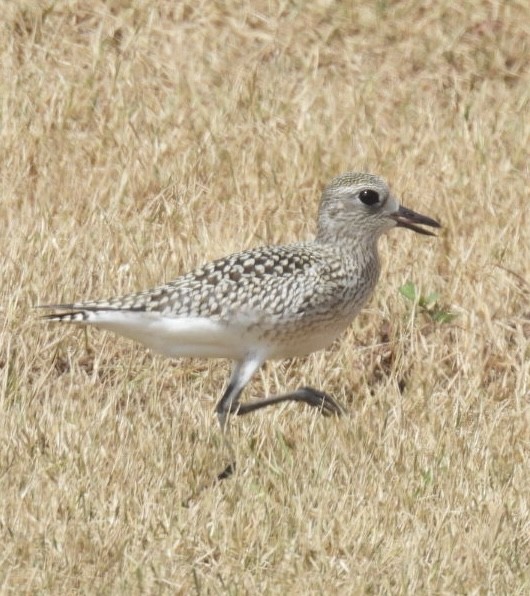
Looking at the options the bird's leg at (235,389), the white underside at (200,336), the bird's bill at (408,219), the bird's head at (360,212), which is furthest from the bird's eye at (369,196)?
the bird's leg at (235,389)

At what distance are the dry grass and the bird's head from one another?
2.07ft

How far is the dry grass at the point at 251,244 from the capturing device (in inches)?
205

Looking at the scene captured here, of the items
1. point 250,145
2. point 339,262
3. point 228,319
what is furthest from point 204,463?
point 250,145

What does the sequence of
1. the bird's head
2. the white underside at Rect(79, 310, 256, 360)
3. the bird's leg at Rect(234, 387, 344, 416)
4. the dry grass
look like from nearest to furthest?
1. the dry grass
2. the white underside at Rect(79, 310, 256, 360)
3. the bird's leg at Rect(234, 387, 344, 416)
4. the bird's head

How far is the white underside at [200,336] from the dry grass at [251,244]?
31 centimetres

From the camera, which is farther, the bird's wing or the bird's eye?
the bird's eye

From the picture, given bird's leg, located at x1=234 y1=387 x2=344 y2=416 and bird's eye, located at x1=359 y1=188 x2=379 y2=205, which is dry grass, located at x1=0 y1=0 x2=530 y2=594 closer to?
bird's leg, located at x1=234 y1=387 x2=344 y2=416

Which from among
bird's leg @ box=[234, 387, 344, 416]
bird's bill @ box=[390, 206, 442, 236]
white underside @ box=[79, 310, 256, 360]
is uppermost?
bird's bill @ box=[390, 206, 442, 236]

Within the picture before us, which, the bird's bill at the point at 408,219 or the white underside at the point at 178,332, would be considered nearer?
the white underside at the point at 178,332

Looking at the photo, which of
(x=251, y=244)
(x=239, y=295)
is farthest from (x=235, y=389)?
(x=251, y=244)

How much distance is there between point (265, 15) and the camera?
9.72m

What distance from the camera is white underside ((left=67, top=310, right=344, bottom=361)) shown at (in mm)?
6137

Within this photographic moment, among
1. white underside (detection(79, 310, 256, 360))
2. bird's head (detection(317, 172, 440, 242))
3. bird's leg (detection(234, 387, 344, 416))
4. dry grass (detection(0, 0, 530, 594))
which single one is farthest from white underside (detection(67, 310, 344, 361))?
bird's head (detection(317, 172, 440, 242))

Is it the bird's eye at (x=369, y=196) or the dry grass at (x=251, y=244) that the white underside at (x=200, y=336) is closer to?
the dry grass at (x=251, y=244)
